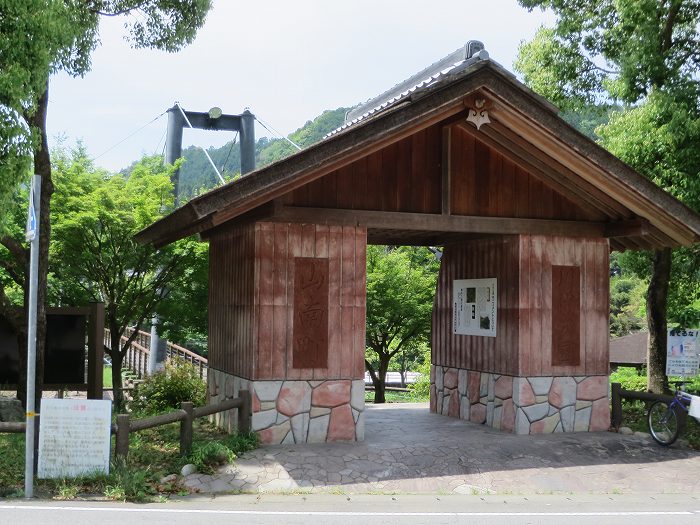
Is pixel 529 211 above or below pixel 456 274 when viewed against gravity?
above

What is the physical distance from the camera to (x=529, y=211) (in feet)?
41.7

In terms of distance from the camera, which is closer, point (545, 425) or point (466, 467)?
point (466, 467)

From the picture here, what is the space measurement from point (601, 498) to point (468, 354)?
4927 mm

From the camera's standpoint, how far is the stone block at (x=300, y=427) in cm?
1123

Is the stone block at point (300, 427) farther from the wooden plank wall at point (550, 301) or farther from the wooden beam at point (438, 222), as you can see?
the wooden plank wall at point (550, 301)

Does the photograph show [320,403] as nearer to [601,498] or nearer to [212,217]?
[212,217]

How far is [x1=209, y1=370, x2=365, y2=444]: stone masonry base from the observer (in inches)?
437

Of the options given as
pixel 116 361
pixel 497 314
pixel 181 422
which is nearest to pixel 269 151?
pixel 116 361

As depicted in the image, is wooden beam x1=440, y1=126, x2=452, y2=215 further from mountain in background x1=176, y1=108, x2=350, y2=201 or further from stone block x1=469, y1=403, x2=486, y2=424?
mountain in background x1=176, y1=108, x2=350, y2=201

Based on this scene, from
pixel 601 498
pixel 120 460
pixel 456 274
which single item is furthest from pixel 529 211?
pixel 120 460

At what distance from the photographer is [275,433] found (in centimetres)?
1112

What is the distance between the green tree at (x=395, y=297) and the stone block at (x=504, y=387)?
1274 cm

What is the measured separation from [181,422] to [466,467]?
387cm

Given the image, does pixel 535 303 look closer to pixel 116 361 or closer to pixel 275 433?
pixel 275 433
